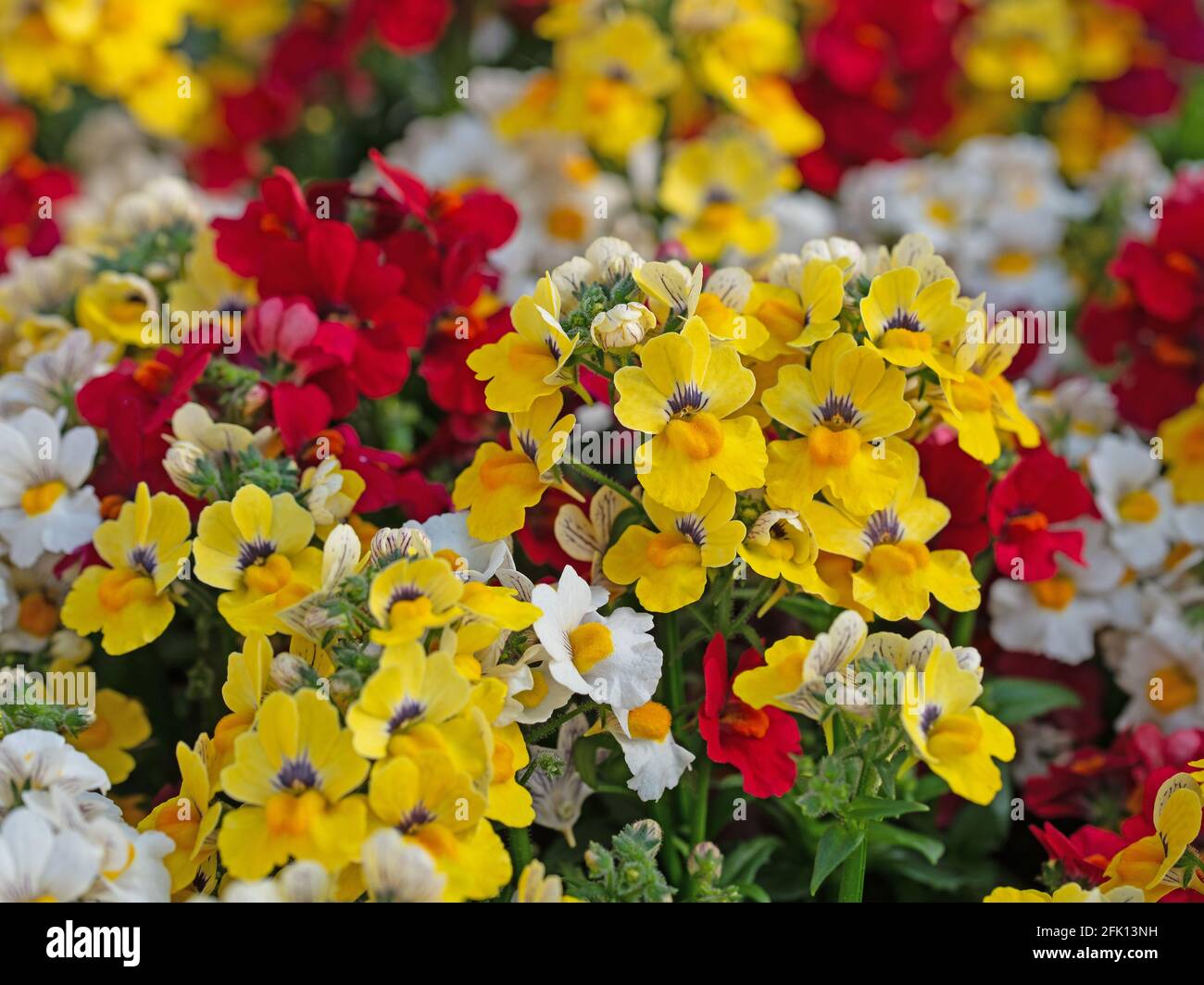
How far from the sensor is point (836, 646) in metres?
0.88

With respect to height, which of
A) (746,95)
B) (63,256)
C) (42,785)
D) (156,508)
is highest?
(746,95)

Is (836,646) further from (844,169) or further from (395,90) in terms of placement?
(395,90)

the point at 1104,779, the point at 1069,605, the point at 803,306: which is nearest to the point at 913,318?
the point at 803,306

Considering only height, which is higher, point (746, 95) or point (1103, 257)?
point (746, 95)

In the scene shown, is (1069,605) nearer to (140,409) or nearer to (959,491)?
(959,491)

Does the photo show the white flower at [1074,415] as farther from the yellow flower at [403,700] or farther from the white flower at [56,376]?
the white flower at [56,376]

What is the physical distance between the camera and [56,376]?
1.19 metres

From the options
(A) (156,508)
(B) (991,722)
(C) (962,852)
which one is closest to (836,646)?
(B) (991,722)

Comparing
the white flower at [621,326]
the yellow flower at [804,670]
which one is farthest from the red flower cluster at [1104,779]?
the white flower at [621,326]

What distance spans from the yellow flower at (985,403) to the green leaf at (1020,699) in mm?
251

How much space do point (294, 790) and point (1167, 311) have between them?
3.18 ft

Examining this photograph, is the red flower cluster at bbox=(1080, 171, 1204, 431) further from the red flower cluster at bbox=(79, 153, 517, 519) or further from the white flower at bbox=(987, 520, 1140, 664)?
the red flower cluster at bbox=(79, 153, 517, 519)

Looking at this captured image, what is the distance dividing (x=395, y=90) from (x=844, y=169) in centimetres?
71

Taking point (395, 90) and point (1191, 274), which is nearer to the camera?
point (1191, 274)
